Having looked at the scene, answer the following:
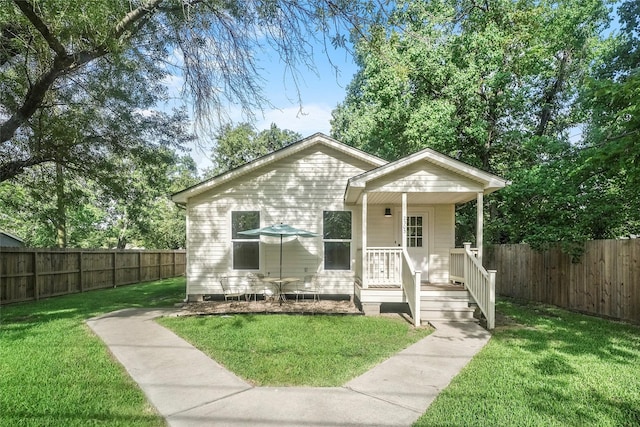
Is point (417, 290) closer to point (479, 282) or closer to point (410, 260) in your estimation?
point (410, 260)

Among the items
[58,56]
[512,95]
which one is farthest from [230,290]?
[512,95]

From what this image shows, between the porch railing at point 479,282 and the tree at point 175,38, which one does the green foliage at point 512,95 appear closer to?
the porch railing at point 479,282

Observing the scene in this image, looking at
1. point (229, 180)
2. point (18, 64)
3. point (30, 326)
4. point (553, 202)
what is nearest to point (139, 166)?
point (229, 180)

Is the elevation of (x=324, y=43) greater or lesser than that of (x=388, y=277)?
greater

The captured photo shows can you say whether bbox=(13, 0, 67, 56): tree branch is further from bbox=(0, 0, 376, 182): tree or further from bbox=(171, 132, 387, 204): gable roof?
bbox=(171, 132, 387, 204): gable roof

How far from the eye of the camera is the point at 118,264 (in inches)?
580

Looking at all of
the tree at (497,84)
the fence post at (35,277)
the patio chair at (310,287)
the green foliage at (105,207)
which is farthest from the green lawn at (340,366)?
the tree at (497,84)

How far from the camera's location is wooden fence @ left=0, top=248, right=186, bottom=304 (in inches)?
396

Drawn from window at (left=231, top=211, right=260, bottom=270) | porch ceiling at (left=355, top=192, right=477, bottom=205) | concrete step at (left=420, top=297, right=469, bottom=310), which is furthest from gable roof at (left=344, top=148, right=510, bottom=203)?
window at (left=231, top=211, right=260, bottom=270)

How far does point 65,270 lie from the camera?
11945mm

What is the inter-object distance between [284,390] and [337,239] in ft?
20.8

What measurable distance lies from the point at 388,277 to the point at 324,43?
536 cm

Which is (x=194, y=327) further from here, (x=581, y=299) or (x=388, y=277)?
(x=581, y=299)

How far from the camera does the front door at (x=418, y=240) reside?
388 inches
